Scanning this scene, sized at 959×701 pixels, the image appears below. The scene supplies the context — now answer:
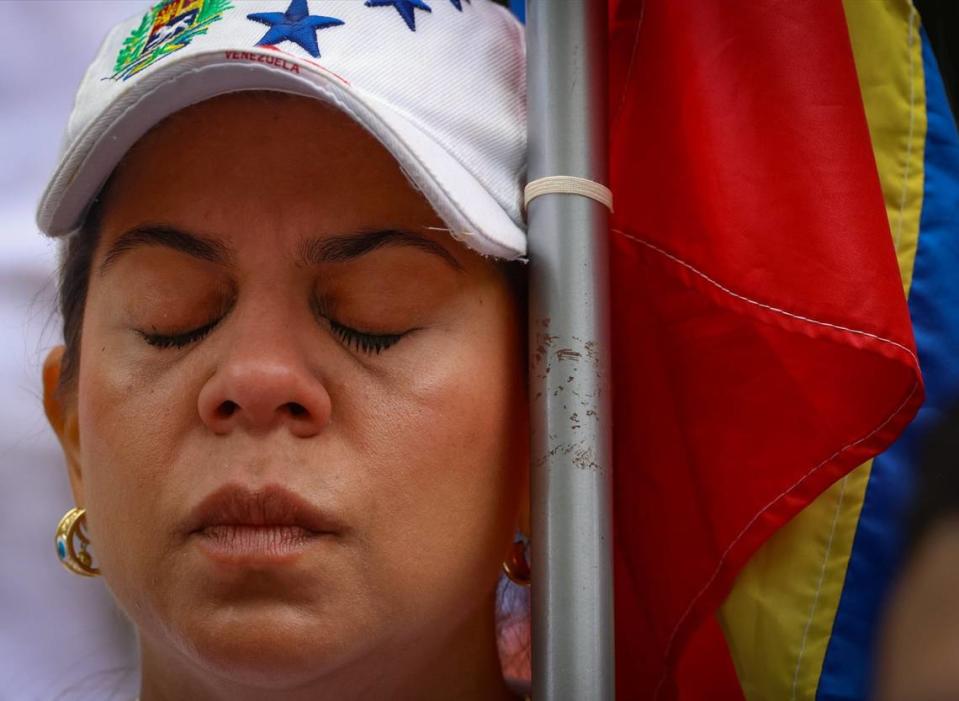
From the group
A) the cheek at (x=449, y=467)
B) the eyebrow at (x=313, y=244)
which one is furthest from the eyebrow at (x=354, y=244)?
the cheek at (x=449, y=467)

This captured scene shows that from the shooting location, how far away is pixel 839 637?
3.99 ft

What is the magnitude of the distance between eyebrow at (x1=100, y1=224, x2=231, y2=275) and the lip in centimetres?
23

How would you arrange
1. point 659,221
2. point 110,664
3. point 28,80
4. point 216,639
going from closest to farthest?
point 216,639 < point 659,221 < point 110,664 < point 28,80

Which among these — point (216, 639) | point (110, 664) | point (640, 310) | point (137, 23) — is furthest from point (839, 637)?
point (110, 664)

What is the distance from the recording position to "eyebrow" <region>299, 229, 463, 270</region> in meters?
1.08

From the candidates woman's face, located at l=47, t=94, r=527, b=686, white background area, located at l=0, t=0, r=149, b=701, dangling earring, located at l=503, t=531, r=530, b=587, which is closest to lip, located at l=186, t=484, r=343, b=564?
woman's face, located at l=47, t=94, r=527, b=686

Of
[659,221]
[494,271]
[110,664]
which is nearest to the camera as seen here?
[494,271]

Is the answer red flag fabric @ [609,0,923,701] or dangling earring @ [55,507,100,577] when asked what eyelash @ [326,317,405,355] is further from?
dangling earring @ [55,507,100,577]

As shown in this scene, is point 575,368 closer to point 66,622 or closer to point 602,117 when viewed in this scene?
point 602,117

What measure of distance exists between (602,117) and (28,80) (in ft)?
4.13

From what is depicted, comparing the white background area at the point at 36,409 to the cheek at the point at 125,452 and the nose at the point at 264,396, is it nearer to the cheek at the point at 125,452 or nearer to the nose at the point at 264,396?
the cheek at the point at 125,452

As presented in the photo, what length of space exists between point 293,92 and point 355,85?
64mm

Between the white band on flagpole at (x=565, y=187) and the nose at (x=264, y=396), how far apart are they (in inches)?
11.5

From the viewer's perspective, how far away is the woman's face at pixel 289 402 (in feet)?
3.32
